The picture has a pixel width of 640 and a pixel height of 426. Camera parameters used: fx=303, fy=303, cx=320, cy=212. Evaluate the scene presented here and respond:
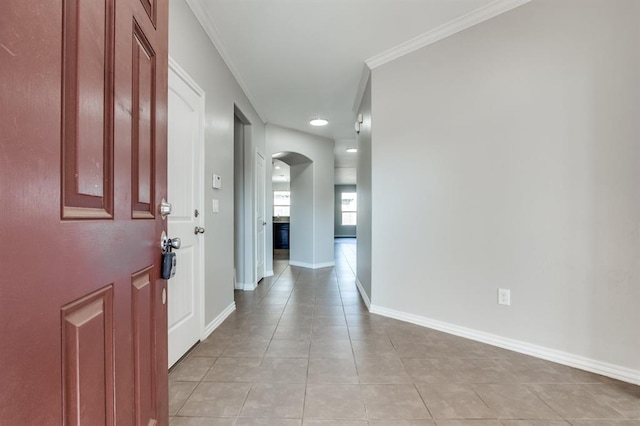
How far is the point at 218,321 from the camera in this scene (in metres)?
2.62

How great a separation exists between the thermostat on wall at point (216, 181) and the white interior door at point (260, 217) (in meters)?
1.54

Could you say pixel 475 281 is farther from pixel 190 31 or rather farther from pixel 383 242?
pixel 190 31

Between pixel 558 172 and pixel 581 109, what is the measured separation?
40 centimetres

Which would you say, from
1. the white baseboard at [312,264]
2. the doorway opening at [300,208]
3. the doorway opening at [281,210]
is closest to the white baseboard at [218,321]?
the white baseboard at [312,264]

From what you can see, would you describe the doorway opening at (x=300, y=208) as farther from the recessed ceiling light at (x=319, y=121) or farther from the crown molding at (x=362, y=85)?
the crown molding at (x=362, y=85)

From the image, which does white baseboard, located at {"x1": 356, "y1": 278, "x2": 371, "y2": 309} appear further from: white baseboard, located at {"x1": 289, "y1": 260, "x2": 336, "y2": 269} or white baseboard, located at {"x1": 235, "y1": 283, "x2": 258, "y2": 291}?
white baseboard, located at {"x1": 289, "y1": 260, "x2": 336, "y2": 269}

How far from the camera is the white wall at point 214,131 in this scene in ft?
6.54

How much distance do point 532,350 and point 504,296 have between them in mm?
373

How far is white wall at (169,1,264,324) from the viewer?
6.54 feet

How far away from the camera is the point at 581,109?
1890 mm

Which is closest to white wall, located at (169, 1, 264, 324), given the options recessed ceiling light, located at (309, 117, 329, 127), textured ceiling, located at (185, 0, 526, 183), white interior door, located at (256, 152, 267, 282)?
textured ceiling, located at (185, 0, 526, 183)

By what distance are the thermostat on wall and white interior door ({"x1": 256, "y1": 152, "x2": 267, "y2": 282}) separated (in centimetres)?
154

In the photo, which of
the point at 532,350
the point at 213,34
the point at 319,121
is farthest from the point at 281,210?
the point at 532,350

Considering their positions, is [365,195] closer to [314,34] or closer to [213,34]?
[314,34]
